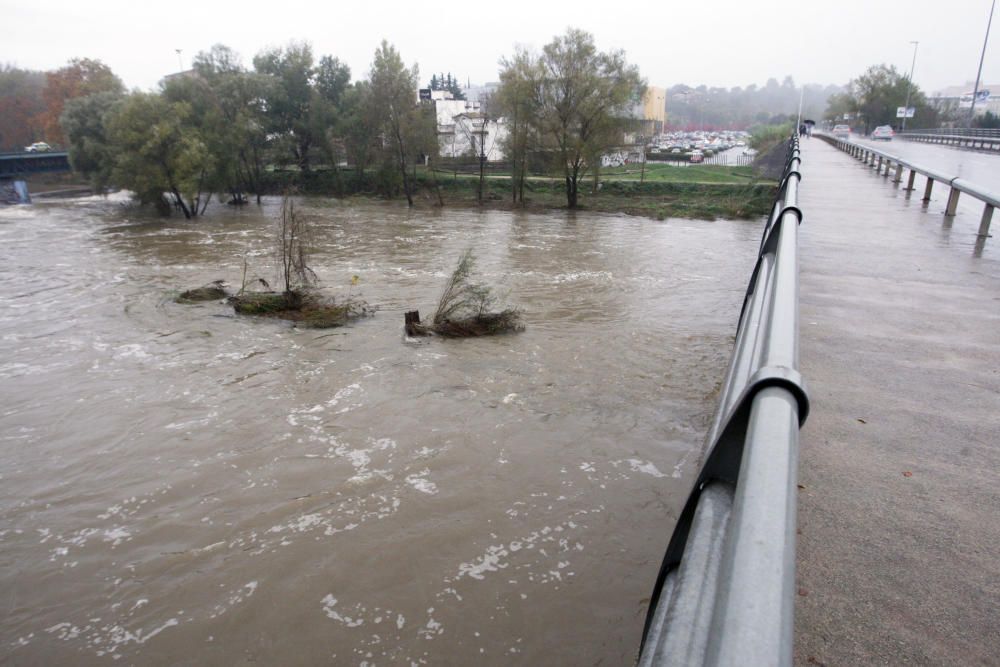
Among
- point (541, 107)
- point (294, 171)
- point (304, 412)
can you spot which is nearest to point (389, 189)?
point (294, 171)

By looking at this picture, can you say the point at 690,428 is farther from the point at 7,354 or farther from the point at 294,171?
the point at 294,171

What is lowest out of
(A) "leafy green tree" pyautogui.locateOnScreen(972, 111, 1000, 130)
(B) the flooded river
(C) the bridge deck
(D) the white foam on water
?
(B) the flooded river

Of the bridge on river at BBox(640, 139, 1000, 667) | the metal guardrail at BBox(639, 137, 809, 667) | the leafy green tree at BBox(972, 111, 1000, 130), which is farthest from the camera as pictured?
the leafy green tree at BBox(972, 111, 1000, 130)

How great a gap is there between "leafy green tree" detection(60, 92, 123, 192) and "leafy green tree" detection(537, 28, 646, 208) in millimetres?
27863

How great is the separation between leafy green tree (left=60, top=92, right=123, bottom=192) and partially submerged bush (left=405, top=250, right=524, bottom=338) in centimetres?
3560

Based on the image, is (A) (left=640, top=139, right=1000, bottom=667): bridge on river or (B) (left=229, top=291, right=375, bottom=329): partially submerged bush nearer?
(A) (left=640, top=139, right=1000, bottom=667): bridge on river

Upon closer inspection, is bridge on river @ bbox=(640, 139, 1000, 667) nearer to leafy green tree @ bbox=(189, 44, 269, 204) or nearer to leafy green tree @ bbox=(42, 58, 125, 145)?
leafy green tree @ bbox=(189, 44, 269, 204)

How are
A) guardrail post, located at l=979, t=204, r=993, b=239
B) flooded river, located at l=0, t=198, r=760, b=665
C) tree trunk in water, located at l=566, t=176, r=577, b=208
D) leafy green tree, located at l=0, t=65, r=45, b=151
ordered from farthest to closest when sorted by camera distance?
1. leafy green tree, located at l=0, t=65, r=45, b=151
2. tree trunk in water, located at l=566, t=176, r=577, b=208
3. guardrail post, located at l=979, t=204, r=993, b=239
4. flooded river, located at l=0, t=198, r=760, b=665

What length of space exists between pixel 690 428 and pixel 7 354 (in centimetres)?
1286

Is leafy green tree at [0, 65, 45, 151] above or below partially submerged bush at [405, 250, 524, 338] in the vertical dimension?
above

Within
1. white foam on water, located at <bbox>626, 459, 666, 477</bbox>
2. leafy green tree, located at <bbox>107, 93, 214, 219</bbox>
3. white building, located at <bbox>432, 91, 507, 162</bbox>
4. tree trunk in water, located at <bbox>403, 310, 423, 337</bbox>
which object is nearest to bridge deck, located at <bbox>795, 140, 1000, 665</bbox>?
white foam on water, located at <bbox>626, 459, 666, 477</bbox>

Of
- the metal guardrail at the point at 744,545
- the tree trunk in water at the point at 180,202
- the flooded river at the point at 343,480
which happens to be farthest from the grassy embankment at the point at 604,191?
the metal guardrail at the point at 744,545

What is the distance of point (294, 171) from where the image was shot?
164ft

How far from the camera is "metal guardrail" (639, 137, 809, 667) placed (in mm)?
696
